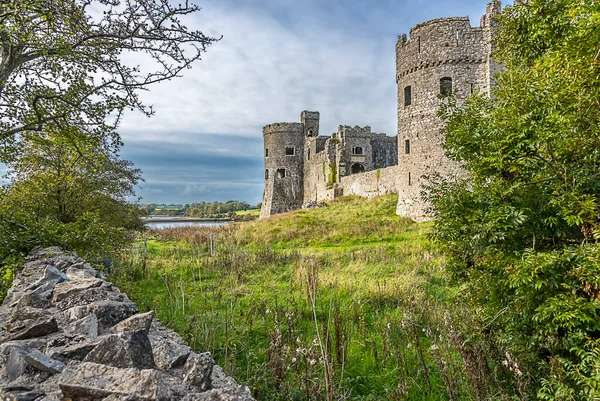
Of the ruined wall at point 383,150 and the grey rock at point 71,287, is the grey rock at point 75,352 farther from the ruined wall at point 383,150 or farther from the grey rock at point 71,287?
the ruined wall at point 383,150

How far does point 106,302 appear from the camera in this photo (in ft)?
8.91

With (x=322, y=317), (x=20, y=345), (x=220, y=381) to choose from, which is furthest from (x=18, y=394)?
(x=322, y=317)

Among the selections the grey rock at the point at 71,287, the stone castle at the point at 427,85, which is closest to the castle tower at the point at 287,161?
the stone castle at the point at 427,85

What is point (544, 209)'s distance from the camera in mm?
3629

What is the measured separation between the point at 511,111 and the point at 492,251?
154 cm

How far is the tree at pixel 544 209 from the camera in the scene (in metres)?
3.21

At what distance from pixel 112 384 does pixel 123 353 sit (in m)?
0.23

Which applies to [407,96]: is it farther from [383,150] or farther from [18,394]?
[18,394]

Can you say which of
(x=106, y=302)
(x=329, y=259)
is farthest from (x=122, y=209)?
(x=106, y=302)

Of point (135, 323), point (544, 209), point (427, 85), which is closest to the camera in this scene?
point (135, 323)

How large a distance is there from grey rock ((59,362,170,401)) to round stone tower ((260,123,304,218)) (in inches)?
1601

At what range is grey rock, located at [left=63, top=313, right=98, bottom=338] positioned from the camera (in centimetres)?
230

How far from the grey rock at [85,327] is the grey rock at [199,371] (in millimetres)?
763

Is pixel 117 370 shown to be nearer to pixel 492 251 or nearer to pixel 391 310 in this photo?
pixel 492 251
